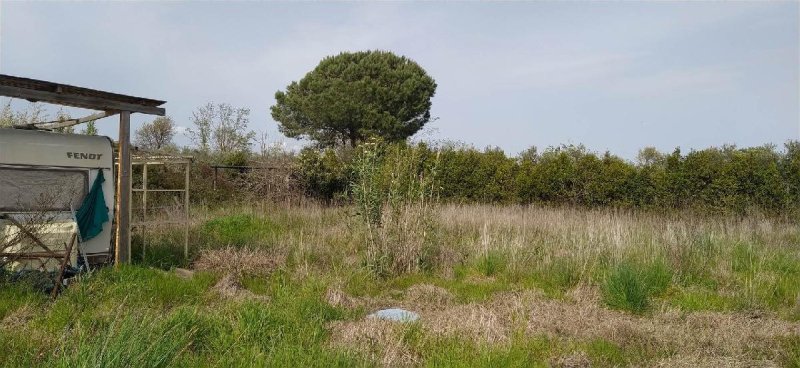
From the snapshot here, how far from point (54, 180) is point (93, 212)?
60cm

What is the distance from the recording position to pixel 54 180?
6664 millimetres

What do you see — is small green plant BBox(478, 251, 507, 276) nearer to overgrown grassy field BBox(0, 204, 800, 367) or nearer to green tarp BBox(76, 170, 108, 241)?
overgrown grassy field BBox(0, 204, 800, 367)

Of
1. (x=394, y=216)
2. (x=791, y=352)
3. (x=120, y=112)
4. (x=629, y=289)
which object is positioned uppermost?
(x=120, y=112)

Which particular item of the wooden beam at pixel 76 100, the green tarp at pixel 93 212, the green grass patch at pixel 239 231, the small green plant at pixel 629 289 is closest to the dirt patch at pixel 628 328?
the small green plant at pixel 629 289

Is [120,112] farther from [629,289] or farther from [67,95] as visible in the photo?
[629,289]

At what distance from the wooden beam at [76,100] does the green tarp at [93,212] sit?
35.2 inches

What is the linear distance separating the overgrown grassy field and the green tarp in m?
0.79

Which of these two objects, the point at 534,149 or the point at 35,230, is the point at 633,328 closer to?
the point at 35,230

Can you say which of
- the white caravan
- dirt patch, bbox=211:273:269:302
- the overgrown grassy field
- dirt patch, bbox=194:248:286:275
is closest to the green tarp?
the white caravan

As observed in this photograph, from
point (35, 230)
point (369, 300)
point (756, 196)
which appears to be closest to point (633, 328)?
point (369, 300)

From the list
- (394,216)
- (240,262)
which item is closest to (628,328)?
(394,216)

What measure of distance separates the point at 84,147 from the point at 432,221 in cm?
473

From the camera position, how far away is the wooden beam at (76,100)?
5.95 m

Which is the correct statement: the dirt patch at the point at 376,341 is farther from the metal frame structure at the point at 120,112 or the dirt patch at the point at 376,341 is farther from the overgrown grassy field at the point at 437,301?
the metal frame structure at the point at 120,112
